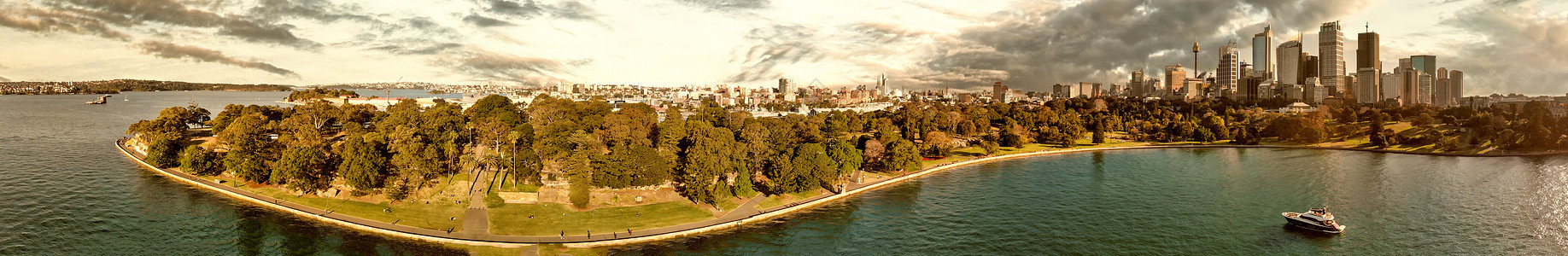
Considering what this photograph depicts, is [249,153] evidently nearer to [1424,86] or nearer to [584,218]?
[584,218]

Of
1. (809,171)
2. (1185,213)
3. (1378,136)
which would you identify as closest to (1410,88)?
(1378,136)

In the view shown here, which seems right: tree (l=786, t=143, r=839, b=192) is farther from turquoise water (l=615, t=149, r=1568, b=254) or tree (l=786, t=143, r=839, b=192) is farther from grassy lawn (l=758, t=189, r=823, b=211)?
turquoise water (l=615, t=149, r=1568, b=254)

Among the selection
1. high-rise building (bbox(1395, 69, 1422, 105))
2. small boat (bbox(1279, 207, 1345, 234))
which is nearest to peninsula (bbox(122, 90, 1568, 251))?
small boat (bbox(1279, 207, 1345, 234))

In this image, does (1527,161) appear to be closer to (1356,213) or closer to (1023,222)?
(1356,213)

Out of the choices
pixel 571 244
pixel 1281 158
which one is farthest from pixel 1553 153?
pixel 571 244

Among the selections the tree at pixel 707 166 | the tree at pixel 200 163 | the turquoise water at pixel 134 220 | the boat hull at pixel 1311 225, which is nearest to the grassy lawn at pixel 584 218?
the tree at pixel 707 166

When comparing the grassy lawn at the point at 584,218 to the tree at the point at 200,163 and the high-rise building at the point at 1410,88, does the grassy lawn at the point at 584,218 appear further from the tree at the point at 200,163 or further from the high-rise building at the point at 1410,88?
the high-rise building at the point at 1410,88
